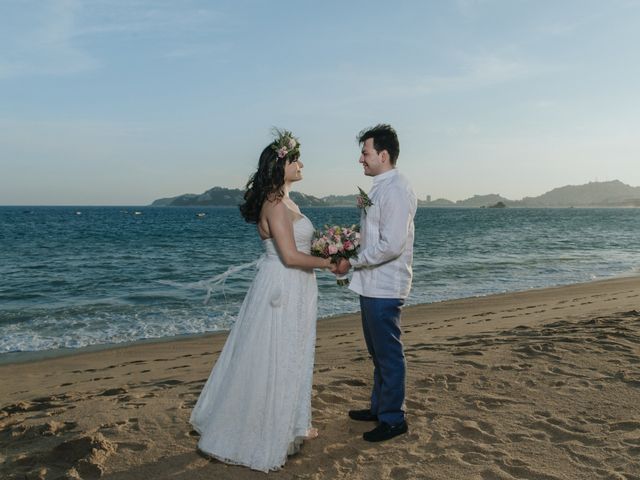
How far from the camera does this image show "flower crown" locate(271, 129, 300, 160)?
3822 millimetres

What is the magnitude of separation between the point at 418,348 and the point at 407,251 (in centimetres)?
381

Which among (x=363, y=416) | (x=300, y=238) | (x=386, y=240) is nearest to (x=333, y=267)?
(x=300, y=238)

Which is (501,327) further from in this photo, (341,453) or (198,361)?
(341,453)

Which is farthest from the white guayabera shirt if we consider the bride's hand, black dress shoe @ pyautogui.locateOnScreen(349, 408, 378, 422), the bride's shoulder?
black dress shoe @ pyautogui.locateOnScreen(349, 408, 378, 422)

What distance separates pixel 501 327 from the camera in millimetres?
9242

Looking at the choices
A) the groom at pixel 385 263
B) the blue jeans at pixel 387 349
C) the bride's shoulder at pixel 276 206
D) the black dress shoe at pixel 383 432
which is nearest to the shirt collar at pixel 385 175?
the groom at pixel 385 263

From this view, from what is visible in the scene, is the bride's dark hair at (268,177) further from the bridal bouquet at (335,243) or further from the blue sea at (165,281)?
the blue sea at (165,281)

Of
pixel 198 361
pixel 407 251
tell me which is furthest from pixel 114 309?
pixel 407 251

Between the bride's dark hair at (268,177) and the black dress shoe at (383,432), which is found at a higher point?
the bride's dark hair at (268,177)

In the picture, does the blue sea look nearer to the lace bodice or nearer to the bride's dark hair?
the lace bodice

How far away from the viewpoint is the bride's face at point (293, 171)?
386 centimetres

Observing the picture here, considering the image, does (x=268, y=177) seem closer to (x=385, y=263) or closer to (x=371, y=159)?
(x=371, y=159)

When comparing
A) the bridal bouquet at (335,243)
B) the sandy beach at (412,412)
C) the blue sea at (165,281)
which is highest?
the bridal bouquet at (335,243)

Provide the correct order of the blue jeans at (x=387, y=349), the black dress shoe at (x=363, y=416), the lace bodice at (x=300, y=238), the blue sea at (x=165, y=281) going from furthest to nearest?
the blue sea at (x=165, y=281)
the black dress shoe at (x=363, y=416)
the blue jeans at (x=387, y=349)
the lace bodice at (x=300, y=238)
